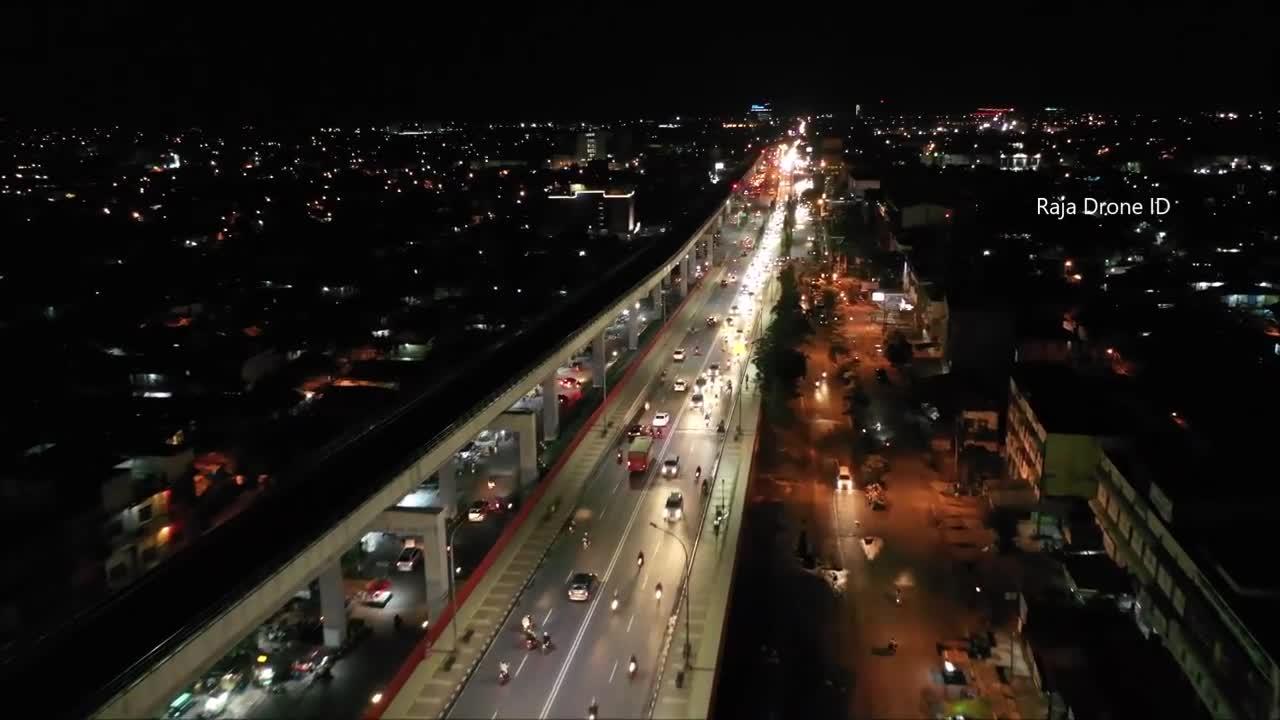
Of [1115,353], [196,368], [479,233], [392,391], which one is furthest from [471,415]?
[479,233]

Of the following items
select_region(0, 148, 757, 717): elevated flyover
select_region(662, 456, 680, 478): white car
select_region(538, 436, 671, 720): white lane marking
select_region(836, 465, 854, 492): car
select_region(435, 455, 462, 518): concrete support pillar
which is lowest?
select_region(836, 465, 854, 492): car

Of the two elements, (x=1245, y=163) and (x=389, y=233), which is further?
(x=1245, y=163)

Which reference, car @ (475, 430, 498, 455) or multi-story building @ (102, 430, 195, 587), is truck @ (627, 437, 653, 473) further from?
multi-story building @ (102, 430, 195, 587)

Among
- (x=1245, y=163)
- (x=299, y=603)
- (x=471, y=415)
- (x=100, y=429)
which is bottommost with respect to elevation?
(x=299, y=603)

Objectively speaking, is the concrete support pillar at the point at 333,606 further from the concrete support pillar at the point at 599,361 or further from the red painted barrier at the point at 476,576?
the concrete support pillar at the point at 599,361

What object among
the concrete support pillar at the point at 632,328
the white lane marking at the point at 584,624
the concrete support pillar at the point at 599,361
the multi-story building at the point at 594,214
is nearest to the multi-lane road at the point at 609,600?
the white lane marking at the point at 584,624

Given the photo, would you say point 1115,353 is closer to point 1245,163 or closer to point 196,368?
point 196,368

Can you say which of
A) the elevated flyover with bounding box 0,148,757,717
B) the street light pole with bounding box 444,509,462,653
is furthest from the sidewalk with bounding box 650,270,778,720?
the elevated flyover with bounding box 0,148,757,717
